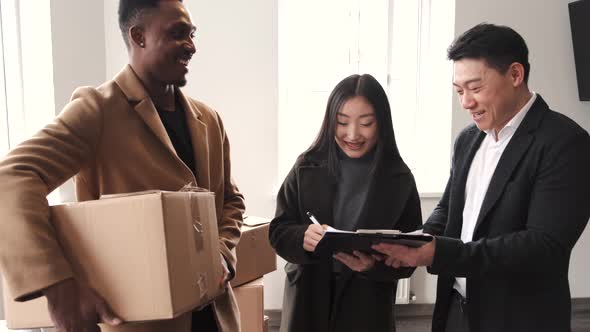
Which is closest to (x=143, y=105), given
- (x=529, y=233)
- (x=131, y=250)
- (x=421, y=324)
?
(x=131, y=250)

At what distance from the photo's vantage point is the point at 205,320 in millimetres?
1160

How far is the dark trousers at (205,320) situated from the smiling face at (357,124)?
694 mm

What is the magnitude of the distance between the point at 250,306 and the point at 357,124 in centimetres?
103

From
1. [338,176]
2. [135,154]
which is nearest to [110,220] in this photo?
[135,154]

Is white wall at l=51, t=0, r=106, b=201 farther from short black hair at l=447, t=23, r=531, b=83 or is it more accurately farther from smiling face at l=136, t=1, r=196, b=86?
short black hair at l=447, t=23, r=531, b=83

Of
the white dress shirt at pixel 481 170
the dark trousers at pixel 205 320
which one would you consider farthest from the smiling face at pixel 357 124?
the dark trousers at pixel 205 320

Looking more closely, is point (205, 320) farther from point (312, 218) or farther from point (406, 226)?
point (406, 226)

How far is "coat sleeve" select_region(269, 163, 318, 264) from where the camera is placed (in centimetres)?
143

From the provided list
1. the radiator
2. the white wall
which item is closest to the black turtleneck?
the white wall

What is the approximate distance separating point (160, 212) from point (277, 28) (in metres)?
2.27

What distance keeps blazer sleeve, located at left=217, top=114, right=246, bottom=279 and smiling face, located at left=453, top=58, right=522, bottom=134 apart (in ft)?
2.44

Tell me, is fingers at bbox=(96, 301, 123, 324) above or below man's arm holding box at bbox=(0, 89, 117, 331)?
below

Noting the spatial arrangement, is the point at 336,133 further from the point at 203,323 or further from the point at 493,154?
the point at 203,323

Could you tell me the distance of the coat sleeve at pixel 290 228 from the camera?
143cm
